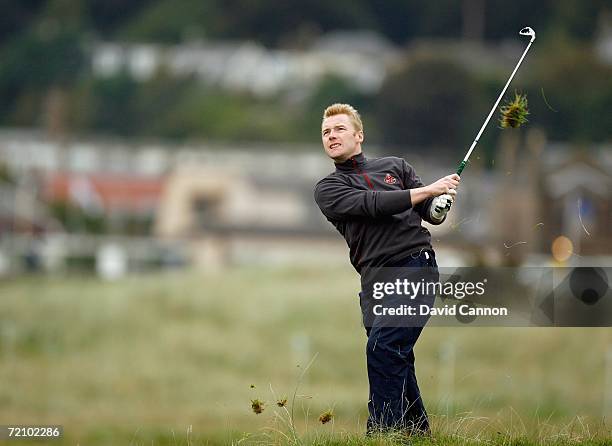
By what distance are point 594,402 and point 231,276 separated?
29.1 m

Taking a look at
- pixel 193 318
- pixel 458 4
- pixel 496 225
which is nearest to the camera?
pixel 193 318

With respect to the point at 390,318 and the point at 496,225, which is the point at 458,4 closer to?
the point at 496,225

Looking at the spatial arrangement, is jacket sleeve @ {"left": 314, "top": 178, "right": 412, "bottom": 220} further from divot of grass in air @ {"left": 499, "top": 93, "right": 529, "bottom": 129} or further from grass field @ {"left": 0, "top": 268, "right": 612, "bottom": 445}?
grass field @ {"left": 0, "top": 268, "right": 612, "bottom": 445}

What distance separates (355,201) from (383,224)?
10.1 inches

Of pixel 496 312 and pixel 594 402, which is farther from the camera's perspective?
pixel 594 402

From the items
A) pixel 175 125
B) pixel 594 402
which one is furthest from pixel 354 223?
pixel 175 125

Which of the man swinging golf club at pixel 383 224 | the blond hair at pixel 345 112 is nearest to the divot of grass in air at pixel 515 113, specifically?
the man swinging golf club at pixel 383 224

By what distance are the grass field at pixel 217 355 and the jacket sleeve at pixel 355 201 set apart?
40.1ft

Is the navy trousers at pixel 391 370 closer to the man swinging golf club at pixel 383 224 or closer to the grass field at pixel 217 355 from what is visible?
the man swinging golf club at pixel 383 224

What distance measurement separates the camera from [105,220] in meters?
104

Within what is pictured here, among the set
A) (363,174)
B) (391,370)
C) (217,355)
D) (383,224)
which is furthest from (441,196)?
(217,355)

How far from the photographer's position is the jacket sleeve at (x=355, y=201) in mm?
9453

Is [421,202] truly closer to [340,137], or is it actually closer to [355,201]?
[355,201]

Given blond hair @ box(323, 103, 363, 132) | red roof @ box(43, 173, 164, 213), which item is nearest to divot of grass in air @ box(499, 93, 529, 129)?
blond hair @ box(323, 103, 363, 132)
